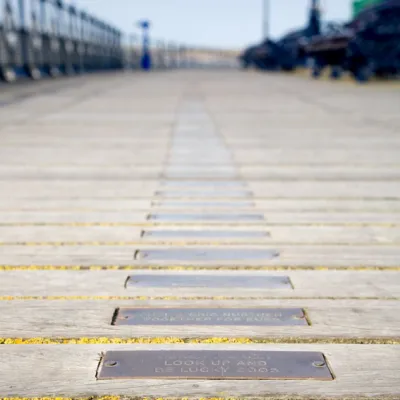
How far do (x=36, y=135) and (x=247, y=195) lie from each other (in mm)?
2953

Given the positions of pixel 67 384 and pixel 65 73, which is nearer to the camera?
pixel 67 384

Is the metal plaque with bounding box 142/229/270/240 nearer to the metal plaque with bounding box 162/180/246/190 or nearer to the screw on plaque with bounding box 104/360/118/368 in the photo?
the metal plaque with bounding box 162/180/246/190

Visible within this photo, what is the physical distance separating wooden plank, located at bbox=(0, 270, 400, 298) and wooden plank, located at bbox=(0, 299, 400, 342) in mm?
64

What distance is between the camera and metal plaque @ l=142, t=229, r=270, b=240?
7.95ft

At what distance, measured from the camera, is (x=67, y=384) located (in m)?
1.34

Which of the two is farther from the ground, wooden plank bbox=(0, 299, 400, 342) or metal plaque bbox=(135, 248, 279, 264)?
wooden plank bbox=(0, 299, 400, 342)

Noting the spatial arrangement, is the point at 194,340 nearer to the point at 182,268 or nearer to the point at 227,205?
the point at 182,268

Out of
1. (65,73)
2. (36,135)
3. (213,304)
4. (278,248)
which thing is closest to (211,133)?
(36,135)

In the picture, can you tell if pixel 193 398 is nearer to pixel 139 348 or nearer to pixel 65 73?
pixel 139 348

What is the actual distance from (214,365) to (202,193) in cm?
185

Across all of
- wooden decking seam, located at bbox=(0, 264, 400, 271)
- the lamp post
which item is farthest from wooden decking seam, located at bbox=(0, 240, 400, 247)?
the lamp post

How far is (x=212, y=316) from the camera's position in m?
1.68

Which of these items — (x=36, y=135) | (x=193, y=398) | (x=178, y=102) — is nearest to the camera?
(x=193, y=398)

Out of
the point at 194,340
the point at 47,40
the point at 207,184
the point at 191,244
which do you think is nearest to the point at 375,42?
the point at 47,40
